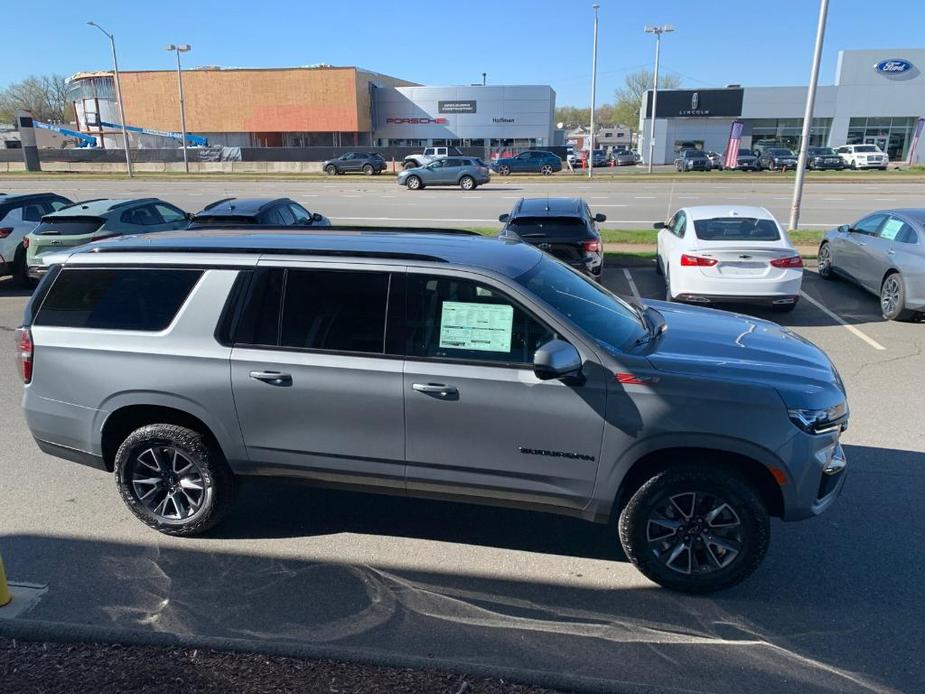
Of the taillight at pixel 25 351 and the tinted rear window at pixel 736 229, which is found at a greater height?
the tinted rear window at pixel 736 229

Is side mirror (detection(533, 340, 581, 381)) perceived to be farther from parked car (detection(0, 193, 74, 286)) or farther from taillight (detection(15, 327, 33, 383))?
parked car (detection(0, 193, 74, 286))

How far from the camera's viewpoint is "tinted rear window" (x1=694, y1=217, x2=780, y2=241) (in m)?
9.64

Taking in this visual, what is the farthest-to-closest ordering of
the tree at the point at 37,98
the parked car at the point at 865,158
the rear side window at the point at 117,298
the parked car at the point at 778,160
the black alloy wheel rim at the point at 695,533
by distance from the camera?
the tree at the point at 37,98 < the parked car at the point at 778,160 < the parked car at the point at 865,158 < the rear side window at the point at 117,298 < the black alloy wheel rim at the point at 695,533

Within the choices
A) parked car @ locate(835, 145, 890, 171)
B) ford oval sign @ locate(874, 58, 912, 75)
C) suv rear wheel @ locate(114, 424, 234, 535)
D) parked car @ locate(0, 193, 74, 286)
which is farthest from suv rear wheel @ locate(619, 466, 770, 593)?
ford oval sign @ locate(874, 58, 912, 75)

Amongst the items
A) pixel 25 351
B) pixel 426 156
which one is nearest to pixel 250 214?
pixel 25 351

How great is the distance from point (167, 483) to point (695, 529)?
3.20 m

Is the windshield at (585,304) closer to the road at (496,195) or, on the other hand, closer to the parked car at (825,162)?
the road at (496,195)

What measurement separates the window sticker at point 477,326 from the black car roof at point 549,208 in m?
6.45

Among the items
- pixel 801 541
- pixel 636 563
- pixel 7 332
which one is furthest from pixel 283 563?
pixel 7 332

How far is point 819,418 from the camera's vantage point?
354 centimetres

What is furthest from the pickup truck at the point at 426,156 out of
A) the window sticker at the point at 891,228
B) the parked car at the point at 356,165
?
the window sticker at the point at 891,228

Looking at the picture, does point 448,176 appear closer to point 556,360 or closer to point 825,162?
point 825,162

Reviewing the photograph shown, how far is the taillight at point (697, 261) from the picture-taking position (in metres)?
9.18

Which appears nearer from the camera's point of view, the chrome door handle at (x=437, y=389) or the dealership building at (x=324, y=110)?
the chrome door handle at (x=437, y=389)
